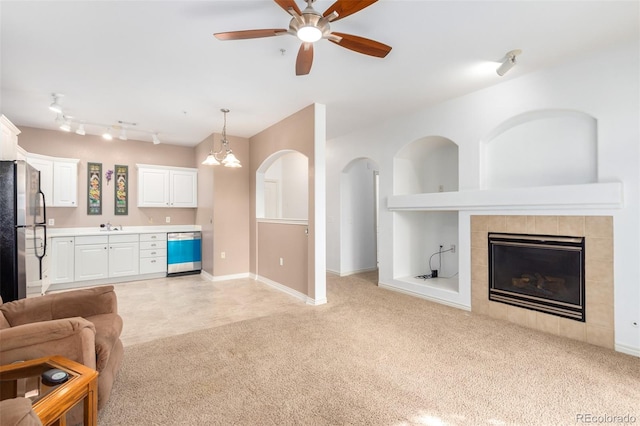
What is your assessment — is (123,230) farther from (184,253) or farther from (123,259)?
(184,253)

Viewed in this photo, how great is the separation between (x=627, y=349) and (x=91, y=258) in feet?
23.4

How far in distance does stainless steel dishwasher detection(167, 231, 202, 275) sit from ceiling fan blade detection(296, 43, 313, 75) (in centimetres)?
461

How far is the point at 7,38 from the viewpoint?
2.52 metres

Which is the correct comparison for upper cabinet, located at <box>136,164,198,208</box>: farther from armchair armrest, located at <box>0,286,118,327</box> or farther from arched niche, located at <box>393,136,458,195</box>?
arched niche, located at <box>393,136,458,195</box>

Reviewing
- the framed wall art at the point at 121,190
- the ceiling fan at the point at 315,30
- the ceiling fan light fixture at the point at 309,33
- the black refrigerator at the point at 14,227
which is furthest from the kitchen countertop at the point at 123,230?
the ceiling fan light fixture at the point at 309,33

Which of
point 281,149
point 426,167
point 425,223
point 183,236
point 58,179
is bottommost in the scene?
point 183,236

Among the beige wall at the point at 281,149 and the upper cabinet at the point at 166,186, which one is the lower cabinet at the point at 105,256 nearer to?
the upper cabinet at the point at 166,186

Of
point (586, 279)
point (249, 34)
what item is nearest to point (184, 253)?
point (249, 34)

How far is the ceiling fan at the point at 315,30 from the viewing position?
175 cm

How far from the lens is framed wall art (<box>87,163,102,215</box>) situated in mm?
5555

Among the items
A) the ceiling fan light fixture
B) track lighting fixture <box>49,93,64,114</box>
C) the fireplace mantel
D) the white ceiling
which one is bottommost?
the fireplace mantel

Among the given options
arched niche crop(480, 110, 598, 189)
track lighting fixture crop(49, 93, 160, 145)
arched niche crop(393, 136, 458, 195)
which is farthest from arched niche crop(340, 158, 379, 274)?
track lighting fixture crop(49, 93, 160, 145)

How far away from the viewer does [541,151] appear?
3.35 m

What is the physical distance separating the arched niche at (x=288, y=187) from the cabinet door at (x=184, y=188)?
1484 mm
